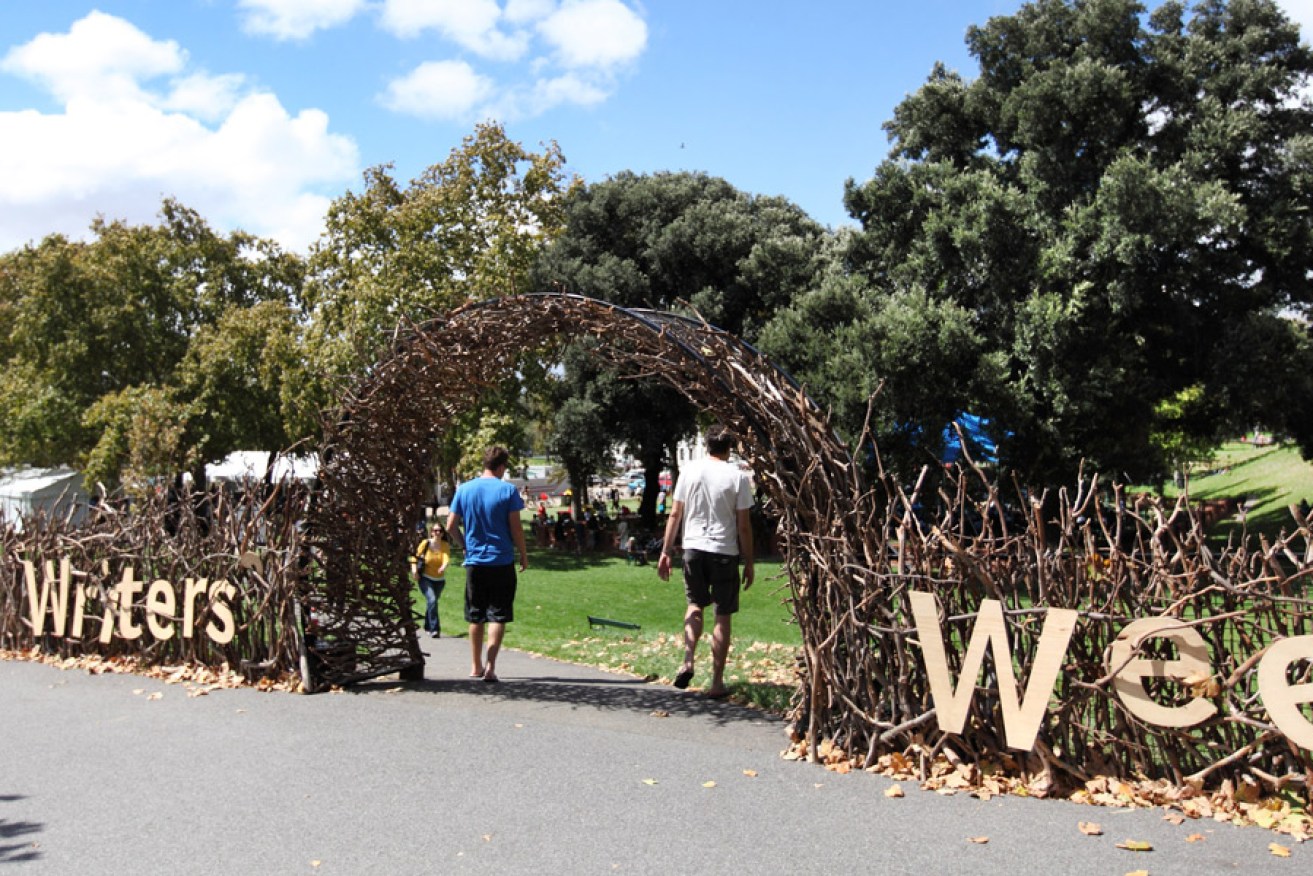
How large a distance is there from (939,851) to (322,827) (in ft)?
8.91

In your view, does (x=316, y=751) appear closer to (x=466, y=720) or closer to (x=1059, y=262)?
(x=466, y=720)

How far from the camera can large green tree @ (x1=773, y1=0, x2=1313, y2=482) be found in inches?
625

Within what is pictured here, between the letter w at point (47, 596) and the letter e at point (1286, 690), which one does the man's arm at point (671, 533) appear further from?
the letter w at point (47, 596)

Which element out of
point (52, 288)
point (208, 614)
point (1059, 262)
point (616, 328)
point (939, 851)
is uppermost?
point (52, 288)

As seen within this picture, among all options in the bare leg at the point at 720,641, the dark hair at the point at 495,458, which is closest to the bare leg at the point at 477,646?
the dark hair at the point at 495,458

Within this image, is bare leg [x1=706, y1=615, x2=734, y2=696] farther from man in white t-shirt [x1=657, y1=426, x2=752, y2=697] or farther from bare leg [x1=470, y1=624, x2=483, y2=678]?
bare leg [x1=470, y1=624, x2=483, y2=678]

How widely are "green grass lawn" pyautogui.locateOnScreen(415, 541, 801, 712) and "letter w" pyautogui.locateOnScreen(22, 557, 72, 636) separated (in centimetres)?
305

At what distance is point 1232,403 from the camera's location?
1744cm

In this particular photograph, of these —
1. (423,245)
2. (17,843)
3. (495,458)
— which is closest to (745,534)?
(495,458)

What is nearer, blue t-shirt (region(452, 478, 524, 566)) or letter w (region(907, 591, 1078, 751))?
letter w (region(907, 591, 1078, 751))

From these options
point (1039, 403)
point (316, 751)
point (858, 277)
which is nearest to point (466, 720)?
point (316, 751)

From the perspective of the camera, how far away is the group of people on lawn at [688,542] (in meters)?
6.41

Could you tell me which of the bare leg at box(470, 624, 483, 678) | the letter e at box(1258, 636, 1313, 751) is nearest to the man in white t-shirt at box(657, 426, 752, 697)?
the bare leg at box(470, 624, 483, 678)

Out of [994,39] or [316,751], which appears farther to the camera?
[994,39]
